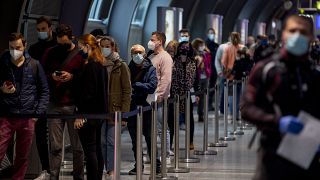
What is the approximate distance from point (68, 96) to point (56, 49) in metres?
0.67

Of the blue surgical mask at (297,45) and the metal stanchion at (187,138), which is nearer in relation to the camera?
the blue surgical mask at (297,45)

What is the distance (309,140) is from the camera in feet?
23.9

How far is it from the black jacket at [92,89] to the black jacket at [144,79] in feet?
6.74

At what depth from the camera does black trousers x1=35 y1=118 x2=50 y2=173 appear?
522 inches

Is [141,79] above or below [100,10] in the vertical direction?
below

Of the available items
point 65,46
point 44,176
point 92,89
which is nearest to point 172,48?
point 44,176

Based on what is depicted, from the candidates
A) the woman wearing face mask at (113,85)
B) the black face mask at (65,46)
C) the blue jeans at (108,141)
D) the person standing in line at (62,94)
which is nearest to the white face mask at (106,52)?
the woman wearing face mask at (113,85)

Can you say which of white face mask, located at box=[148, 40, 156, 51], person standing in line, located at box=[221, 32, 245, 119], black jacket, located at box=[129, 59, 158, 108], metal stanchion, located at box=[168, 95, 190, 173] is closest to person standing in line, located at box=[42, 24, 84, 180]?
black jacket, located at box=[129, 59, 158, 108]

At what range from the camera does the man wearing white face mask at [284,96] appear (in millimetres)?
7348

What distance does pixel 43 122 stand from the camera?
1337 cm

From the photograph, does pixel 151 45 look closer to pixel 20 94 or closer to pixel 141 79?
pixel 141 79

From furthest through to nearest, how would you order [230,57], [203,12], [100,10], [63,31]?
1. [203,12]
2. [230,57]
3. [100,10]
4. [63,31]

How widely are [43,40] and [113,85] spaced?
1.22 metres

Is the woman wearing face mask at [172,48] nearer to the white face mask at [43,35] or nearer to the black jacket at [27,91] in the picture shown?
the white face mask at [43,35]
